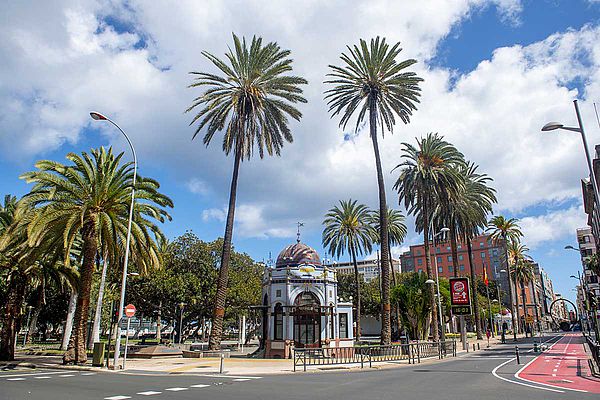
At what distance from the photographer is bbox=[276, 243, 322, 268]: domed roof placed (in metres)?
38.2

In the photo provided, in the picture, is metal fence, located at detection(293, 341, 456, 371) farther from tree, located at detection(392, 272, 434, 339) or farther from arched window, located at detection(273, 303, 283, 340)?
tree, located at detection(392, 272, 434, 339)

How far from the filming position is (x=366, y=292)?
80188mm

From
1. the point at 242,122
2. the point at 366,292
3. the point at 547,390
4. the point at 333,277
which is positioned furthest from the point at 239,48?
the point at 366,292

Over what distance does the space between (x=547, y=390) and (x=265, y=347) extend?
73.8 feet

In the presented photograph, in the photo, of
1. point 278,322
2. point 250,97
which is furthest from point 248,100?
point 278,322

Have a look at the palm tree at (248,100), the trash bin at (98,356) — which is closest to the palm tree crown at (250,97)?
the palm tree at (248,100)

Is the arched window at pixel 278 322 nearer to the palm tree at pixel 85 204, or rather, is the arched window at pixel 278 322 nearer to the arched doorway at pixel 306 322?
the arched doorway at pixel 306 322

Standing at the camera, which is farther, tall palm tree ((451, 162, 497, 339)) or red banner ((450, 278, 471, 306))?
tall palm tree ((451, 162, 497, 339))

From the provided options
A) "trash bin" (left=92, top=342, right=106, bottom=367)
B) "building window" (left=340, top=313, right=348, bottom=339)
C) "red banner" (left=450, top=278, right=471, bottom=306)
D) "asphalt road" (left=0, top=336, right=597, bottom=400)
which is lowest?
"asphalt road" (left=0, top=336, right=597, bottom=400)

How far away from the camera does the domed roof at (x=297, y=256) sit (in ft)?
125

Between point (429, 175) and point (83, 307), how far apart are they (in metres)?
32.0

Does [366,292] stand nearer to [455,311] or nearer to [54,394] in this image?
[455,311]

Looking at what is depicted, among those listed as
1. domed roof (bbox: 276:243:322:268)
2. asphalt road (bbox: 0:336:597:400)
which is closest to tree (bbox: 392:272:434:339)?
domed roof (bbox: 276:243:322:268)

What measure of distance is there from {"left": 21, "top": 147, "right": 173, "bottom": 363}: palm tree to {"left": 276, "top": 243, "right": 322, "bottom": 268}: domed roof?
1499 cm
